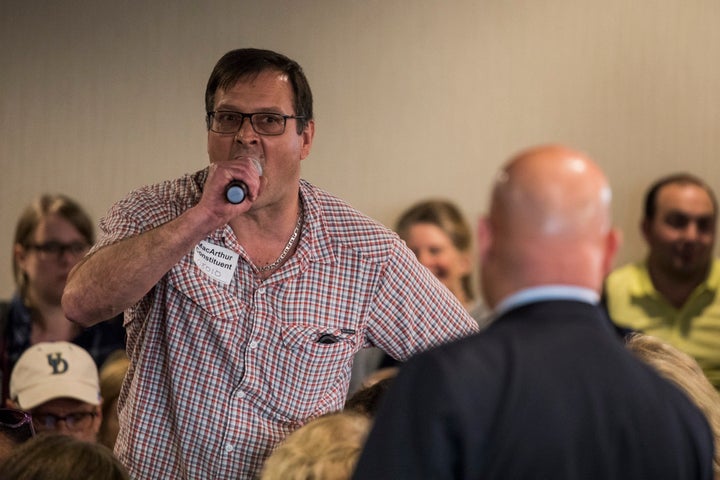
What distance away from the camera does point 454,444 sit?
1.31m

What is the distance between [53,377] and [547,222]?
2339 millimetres

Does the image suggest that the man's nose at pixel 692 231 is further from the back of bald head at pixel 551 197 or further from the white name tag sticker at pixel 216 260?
the back of bald head at pixel 551 197

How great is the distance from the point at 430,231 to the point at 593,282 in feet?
10.2

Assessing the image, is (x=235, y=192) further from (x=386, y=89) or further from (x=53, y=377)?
(x=386, y=89)

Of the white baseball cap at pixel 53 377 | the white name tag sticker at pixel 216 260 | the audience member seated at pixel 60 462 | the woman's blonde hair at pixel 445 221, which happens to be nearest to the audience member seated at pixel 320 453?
the audience member seated at pixel 60 462

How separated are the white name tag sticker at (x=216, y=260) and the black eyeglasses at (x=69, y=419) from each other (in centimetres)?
123

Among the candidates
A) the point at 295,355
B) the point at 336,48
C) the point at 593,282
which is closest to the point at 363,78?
the point at 336,48

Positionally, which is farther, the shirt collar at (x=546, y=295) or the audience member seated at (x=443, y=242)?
the audience member seated at (x=443, y=242)

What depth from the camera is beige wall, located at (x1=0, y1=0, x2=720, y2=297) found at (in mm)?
4699

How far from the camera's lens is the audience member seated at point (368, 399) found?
7.54 ft

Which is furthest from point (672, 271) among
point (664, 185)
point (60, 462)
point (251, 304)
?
point (60, 462)

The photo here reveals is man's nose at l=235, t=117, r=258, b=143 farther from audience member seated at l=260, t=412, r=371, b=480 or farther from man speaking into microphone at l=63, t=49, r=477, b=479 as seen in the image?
audience member seated at l=260, t=412, r=371, b=480

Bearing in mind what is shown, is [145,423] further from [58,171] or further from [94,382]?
[58,171]

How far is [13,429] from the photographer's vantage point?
2.37m
